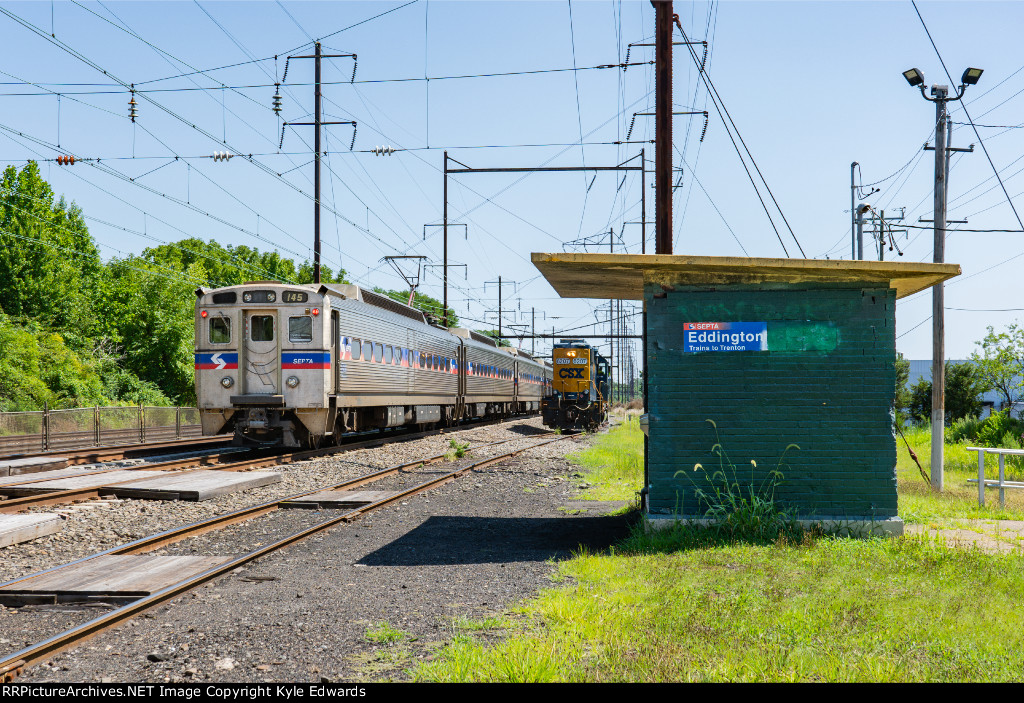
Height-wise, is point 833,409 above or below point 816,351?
below

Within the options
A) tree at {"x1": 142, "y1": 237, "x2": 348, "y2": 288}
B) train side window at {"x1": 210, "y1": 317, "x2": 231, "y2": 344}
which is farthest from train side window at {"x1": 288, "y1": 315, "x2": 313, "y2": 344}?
tree at {"x1": 142, "y1": 237, "x2": 348, "y2": 288}

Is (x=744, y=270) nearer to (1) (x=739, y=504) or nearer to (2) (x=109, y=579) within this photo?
(1) (x=739, y=504)

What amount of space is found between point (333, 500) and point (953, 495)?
9.54 meters

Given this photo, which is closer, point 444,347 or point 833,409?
point 833,409

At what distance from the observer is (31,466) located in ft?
53.2

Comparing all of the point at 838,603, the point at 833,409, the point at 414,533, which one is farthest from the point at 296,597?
the point at 833,409

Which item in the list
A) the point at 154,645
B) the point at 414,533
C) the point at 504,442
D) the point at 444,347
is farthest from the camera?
the point at 444,347

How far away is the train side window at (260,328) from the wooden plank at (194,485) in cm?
469

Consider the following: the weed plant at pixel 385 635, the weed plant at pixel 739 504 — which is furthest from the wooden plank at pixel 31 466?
the weed plant at pixel 385 635

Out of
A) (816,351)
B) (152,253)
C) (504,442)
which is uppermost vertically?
(152,253)

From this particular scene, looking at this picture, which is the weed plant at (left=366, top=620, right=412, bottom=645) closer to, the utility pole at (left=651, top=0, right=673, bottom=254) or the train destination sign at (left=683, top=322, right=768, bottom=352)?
the train destination sign at (left=683, top=322, right=768, bottom=352)

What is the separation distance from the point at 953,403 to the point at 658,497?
3246 centimetres
